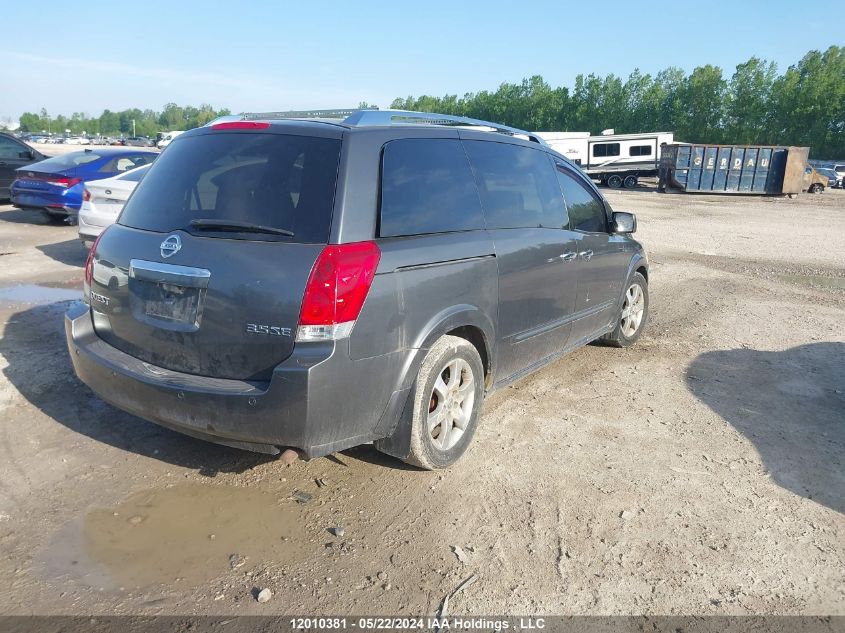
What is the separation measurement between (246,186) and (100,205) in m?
6.76

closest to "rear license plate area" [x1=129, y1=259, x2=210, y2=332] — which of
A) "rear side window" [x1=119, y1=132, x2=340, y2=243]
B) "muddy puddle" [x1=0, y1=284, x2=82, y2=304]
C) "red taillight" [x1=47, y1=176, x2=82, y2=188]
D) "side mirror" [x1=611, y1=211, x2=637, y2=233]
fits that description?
"rear side window" [x1=119, y1=132, x2=340, y2=243]

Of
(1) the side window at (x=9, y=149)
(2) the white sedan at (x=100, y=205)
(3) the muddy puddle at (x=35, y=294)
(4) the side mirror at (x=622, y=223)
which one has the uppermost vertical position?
(1) the side window at (x=9, y=149)

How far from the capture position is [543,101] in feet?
272

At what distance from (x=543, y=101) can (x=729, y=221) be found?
220 ft

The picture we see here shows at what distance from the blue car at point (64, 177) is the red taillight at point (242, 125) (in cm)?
940

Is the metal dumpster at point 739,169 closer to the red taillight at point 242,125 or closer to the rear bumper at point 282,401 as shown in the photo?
the red taillight at point 242,125

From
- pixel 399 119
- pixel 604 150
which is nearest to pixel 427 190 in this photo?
pixel 399 119

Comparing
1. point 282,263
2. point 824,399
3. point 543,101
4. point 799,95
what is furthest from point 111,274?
point 543,101

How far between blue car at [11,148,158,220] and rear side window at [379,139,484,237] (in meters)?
9.81

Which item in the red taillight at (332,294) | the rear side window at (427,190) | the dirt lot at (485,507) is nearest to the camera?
the dirt lot at (485,507)

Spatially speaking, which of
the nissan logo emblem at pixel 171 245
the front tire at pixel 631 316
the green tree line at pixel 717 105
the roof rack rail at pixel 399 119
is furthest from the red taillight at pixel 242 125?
the green tree line at pixel 717 105

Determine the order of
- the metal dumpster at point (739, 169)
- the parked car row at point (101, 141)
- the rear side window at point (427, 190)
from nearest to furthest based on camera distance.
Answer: the rear side window at point (427, 190)
the metal dumpster at point (739, 169)
the parked car row at point (101, 141)

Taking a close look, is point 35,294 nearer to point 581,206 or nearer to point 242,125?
point 242,125

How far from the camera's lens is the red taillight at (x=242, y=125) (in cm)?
340
